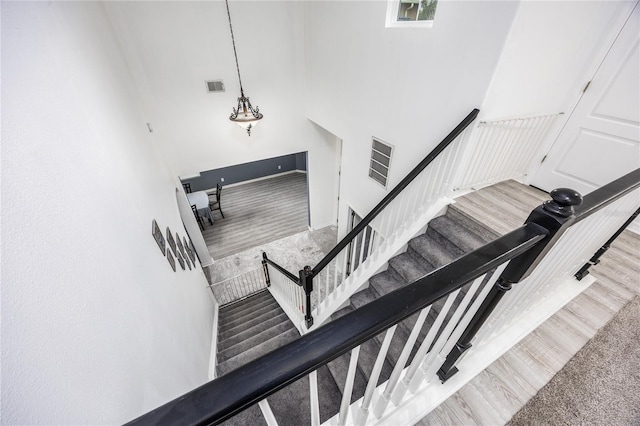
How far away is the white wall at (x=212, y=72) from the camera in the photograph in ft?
10.7

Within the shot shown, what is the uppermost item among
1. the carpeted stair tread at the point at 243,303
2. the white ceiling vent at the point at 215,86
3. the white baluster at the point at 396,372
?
the white ceiling vent at the point at 215,86

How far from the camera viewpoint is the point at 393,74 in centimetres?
269

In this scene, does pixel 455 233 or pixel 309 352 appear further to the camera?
pixel 455 233

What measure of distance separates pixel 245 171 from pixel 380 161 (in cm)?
697

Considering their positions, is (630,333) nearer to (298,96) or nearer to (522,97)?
(522,97)

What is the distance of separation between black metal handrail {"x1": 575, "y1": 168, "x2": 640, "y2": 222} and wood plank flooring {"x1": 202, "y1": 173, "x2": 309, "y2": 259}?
5.98 m

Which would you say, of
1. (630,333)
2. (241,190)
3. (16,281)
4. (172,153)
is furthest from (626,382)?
(241,190)

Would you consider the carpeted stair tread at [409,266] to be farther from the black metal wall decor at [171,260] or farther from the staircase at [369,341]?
the black metal wall decor at [171,260]

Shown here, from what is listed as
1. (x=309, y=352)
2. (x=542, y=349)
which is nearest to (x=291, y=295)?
(x=542, y=349)

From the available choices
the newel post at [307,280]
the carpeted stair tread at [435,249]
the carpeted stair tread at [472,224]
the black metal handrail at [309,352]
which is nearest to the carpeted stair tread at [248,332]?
the newel post at [307,280]

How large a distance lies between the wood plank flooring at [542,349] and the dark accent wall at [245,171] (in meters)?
7.34

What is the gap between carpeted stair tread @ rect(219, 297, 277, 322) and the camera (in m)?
4.27

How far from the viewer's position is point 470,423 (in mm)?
1090

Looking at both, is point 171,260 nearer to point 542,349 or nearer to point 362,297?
point 362,297
